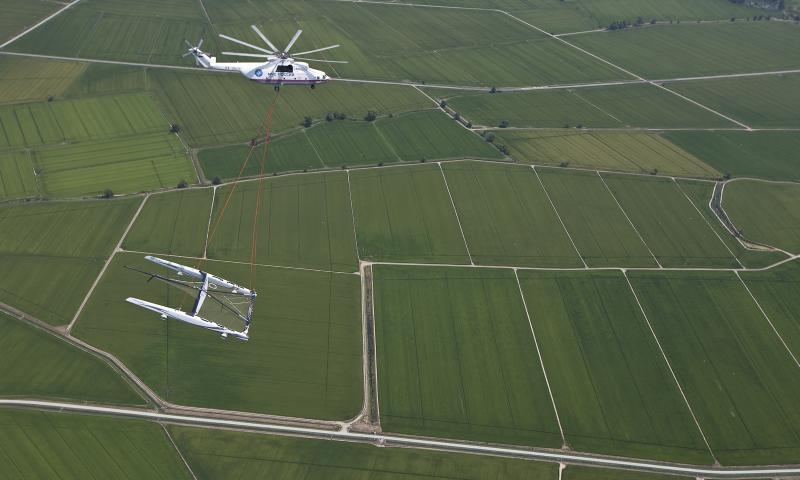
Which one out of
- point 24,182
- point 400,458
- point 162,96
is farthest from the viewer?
point 162,96

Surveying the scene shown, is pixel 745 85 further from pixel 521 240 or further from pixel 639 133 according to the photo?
pixel 521 240

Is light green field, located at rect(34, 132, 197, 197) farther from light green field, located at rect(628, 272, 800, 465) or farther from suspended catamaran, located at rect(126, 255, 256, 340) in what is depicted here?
light green field, located at rect(628, 272, 800, 465)

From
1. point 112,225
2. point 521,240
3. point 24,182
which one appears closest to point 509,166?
point 521,240

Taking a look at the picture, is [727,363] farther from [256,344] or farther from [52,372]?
[52,372]

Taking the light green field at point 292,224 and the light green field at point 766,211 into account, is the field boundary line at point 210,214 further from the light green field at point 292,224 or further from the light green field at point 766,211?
the light green field at point 766,211

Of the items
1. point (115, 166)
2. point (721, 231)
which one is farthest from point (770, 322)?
point (115, 166)

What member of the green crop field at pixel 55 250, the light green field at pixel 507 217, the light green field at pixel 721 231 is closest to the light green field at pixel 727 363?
the light green field at pixel 721 231
